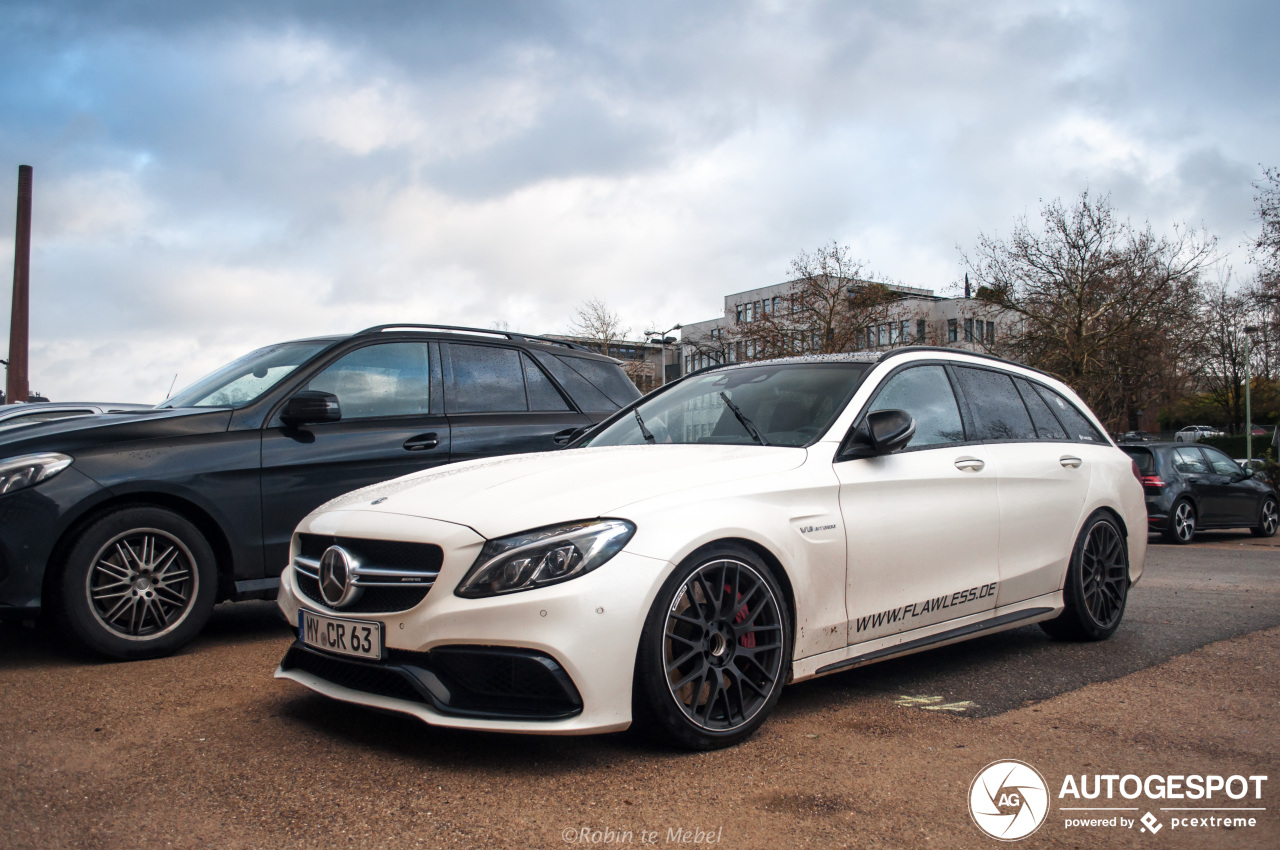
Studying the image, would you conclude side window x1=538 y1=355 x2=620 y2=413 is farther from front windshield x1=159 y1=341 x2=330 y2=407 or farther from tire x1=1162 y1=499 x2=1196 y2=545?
tire x1=1162 y1=499 x2=1196 y2=545

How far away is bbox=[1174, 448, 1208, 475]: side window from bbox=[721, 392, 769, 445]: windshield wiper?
12.1m

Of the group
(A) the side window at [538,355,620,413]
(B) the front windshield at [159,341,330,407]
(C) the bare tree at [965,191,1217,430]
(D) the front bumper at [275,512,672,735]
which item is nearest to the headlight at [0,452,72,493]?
(B) the front windshield at [159,341,330,407]

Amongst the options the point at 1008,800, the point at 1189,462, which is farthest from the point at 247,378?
the point at 1189,462

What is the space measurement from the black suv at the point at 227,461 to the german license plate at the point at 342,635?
1.70 metres

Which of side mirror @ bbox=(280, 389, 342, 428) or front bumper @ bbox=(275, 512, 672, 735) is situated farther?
side mirror @ bbox=(280, 389, 342, 428)

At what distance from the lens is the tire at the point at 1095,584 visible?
17.3ft

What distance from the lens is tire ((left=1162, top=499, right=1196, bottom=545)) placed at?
13875 mm

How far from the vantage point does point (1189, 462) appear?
14469 millimetres

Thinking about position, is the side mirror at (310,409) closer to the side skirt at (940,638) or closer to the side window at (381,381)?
the side window at (381,381)

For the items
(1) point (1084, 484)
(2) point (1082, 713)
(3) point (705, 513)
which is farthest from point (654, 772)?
(1) point (1084, 484)

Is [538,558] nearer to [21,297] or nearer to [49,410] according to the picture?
[49,410]

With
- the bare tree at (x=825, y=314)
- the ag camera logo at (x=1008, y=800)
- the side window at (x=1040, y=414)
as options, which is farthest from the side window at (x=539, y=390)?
the bare tree at (x=825, y=314)

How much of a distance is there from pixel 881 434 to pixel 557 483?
4.56 ft

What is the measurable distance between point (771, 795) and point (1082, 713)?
1.68m
